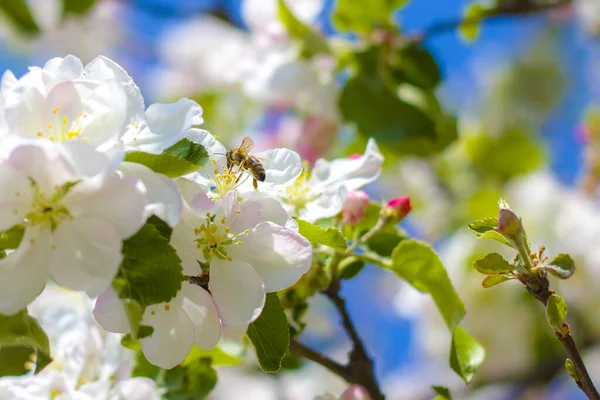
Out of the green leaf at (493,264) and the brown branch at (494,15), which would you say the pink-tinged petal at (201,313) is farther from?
the brown branch at (494,15)

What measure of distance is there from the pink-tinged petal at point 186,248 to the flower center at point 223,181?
0.07 metres

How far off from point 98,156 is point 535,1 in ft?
4.52

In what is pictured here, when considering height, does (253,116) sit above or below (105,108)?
below

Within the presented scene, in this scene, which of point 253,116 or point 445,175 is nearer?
point 253,116

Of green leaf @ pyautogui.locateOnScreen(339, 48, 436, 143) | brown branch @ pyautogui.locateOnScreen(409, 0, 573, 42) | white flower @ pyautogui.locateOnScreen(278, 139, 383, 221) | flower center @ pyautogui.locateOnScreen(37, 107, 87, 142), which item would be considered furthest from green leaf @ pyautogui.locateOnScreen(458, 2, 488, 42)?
flower center @ pyautogui.locateOnScreen(37, 107, 87, 142)

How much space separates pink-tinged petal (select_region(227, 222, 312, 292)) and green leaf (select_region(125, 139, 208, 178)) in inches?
3.3

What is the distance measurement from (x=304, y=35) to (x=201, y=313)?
3.13ft

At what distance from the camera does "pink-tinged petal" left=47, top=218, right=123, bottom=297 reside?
0.59 m

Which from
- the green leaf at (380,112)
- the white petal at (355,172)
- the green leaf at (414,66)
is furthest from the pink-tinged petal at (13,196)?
the green leaf at (414,66)

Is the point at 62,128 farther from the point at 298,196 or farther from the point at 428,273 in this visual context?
the point at 428,273

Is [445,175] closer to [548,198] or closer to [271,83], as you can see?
[548,198]

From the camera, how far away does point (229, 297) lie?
681 mm

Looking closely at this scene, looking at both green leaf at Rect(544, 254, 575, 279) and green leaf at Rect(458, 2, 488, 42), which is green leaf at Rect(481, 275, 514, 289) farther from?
green leaf at Rect(458, 2, 488, 42)

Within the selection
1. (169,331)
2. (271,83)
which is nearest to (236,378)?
(271,83)
